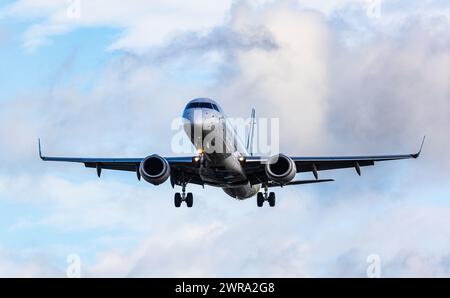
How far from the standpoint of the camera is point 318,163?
2916 inches

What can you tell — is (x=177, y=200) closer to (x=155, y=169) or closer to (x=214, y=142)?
(x=155, y=169)

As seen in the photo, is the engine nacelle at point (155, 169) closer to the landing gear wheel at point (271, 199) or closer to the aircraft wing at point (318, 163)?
the aircraft wing at point (318, 163)

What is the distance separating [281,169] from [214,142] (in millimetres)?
6086

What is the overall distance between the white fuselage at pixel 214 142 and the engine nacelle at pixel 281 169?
186cm

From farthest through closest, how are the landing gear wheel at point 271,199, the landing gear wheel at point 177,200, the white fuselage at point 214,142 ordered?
the landing gear wheel at point 271,199, the landing gear wheel at point 177,200, the white fuselage at point 214,142

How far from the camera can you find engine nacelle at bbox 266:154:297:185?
68.9 metres

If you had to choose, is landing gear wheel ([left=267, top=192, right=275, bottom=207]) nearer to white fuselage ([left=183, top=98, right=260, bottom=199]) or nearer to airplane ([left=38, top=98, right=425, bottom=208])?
airplane ([left=38, top=98, right=425, bottom=208])

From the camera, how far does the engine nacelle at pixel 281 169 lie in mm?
68875

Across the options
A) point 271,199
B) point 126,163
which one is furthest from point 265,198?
point 126,163

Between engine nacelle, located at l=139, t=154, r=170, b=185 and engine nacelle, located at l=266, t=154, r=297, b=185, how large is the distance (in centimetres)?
633

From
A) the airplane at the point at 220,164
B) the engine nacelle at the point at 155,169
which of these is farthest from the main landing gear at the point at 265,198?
the engine nacelle at the point at 155,169
